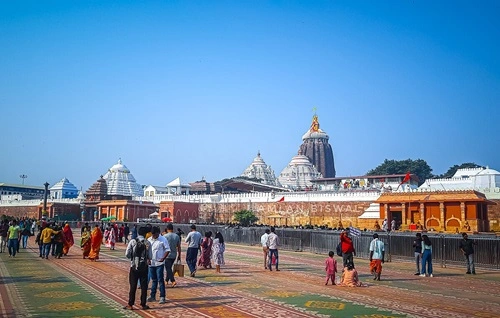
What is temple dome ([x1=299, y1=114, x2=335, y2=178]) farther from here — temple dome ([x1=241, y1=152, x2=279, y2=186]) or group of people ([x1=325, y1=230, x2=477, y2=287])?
group of people ([x1=325, y1=230, x2=477, y2=287])

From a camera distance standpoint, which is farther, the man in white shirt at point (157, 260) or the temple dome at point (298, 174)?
the temple dome at point (298, 174)

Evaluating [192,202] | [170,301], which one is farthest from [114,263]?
[192,202]

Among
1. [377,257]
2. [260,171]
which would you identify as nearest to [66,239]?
[377,257]

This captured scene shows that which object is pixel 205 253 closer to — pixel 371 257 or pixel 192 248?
pixel 192 248

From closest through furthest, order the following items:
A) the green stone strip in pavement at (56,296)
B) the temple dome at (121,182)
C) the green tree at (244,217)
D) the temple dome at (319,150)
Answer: the green stone strip in pavement at (56,296), the green tree at (244,217), the temple dome at (121,182), the temple dome at (319,150)

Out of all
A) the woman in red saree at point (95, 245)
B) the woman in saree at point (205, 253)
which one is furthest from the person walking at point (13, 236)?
the woman in saree at point (205, 253)

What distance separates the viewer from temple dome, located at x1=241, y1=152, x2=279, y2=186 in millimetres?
93812

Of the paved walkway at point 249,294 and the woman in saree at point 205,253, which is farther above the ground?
the woman in saree at point 205,253

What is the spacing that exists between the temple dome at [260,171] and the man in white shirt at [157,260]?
82.7m

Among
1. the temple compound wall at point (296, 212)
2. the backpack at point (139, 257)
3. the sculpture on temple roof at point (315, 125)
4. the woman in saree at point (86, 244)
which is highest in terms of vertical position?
the sculpture on temple roof at point (315, 125)

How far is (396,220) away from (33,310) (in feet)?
112

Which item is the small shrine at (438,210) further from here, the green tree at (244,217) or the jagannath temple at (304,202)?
the green tree at (244,217)

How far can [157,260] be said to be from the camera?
8.61 meters

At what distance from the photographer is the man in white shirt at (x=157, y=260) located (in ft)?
27.6
